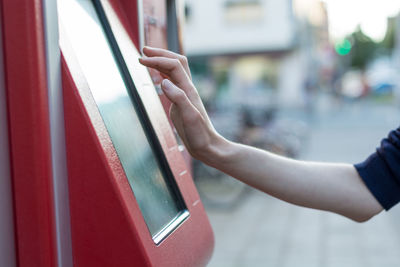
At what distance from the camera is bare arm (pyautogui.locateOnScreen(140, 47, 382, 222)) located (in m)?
1.11

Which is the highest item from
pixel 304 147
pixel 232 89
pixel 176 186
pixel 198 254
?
pixel 176 186

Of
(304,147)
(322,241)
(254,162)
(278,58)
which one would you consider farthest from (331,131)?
(254,162)

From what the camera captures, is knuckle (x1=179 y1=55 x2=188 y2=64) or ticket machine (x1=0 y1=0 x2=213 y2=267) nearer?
ticket machine (x1=0 y1=0 x2=213 y2=267)

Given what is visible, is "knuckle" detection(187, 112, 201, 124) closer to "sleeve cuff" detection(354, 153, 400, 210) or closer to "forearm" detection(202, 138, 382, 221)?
"forearm" detection(202, 138, 382, 221)

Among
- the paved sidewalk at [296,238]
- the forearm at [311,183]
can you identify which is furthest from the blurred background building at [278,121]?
the forearm at [311,183]

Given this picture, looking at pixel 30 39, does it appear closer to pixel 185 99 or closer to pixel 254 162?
pixel 185 99

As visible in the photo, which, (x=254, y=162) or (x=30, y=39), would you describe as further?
(x=254, y=162)

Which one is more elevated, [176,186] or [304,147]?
[176,186]

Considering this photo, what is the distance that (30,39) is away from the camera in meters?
0.87

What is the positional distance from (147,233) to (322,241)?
13.9 feet

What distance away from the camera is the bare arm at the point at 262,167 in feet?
3.63

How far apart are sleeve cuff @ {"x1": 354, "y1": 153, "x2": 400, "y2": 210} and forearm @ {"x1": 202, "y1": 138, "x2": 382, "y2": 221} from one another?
0.01 m

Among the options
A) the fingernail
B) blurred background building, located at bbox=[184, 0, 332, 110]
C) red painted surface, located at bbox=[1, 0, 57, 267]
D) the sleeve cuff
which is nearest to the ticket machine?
red painted surface, located at bbox=[1, 0, 57, 267]

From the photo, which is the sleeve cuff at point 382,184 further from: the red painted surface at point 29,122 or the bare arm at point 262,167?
the red painted surface at point 29,122
